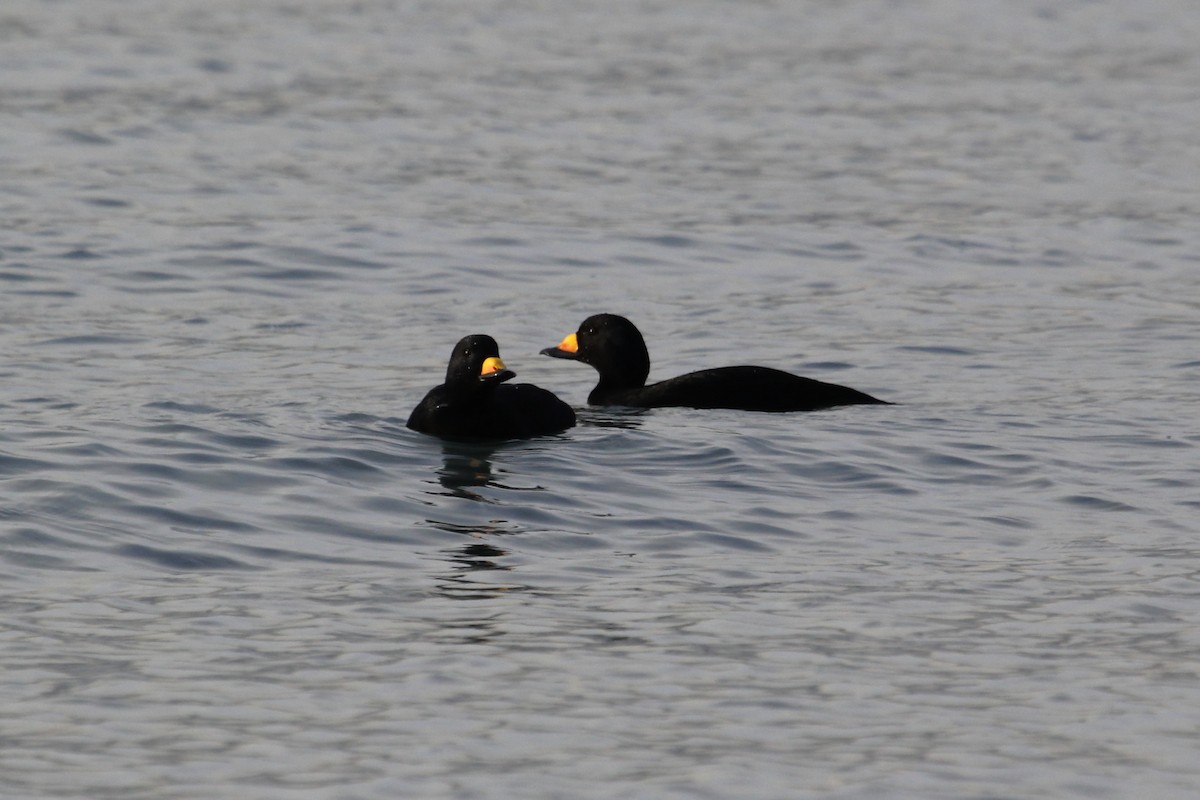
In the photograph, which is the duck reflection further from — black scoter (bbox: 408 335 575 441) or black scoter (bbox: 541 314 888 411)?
black scoter (bbox: 541 314 888 411)

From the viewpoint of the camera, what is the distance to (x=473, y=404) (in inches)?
460

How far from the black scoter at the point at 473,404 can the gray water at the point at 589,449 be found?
0.86ft

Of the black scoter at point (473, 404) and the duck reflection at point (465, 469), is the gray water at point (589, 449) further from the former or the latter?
the black scoter at point (473, 404)

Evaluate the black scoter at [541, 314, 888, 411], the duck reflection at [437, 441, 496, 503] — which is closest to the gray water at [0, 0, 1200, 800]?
the duck reflection at [437, 441, 496, 503]

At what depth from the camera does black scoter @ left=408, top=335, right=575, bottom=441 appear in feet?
38.0

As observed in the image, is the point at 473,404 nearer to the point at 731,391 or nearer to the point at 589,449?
the point at 589,449

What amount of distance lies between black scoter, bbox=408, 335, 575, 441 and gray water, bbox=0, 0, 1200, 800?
26 centimetres

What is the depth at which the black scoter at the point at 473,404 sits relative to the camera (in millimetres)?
11594

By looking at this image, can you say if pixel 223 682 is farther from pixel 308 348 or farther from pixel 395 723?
pixel 308 348

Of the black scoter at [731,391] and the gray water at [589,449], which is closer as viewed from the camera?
the gray water at [589,449]

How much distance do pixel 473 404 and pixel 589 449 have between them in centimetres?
76

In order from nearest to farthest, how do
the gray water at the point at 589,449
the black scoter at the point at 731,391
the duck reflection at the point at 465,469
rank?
the gray water at the point at 589,449
the duck reflection at the point at 465,469
the black scoter at the point at 731,391

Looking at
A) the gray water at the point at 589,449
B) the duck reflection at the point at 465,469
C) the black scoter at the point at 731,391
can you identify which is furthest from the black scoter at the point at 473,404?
the black scoter at the point at 731,391

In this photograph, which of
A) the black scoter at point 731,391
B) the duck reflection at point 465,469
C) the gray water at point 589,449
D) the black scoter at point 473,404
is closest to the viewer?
the gray water at point 589,449
